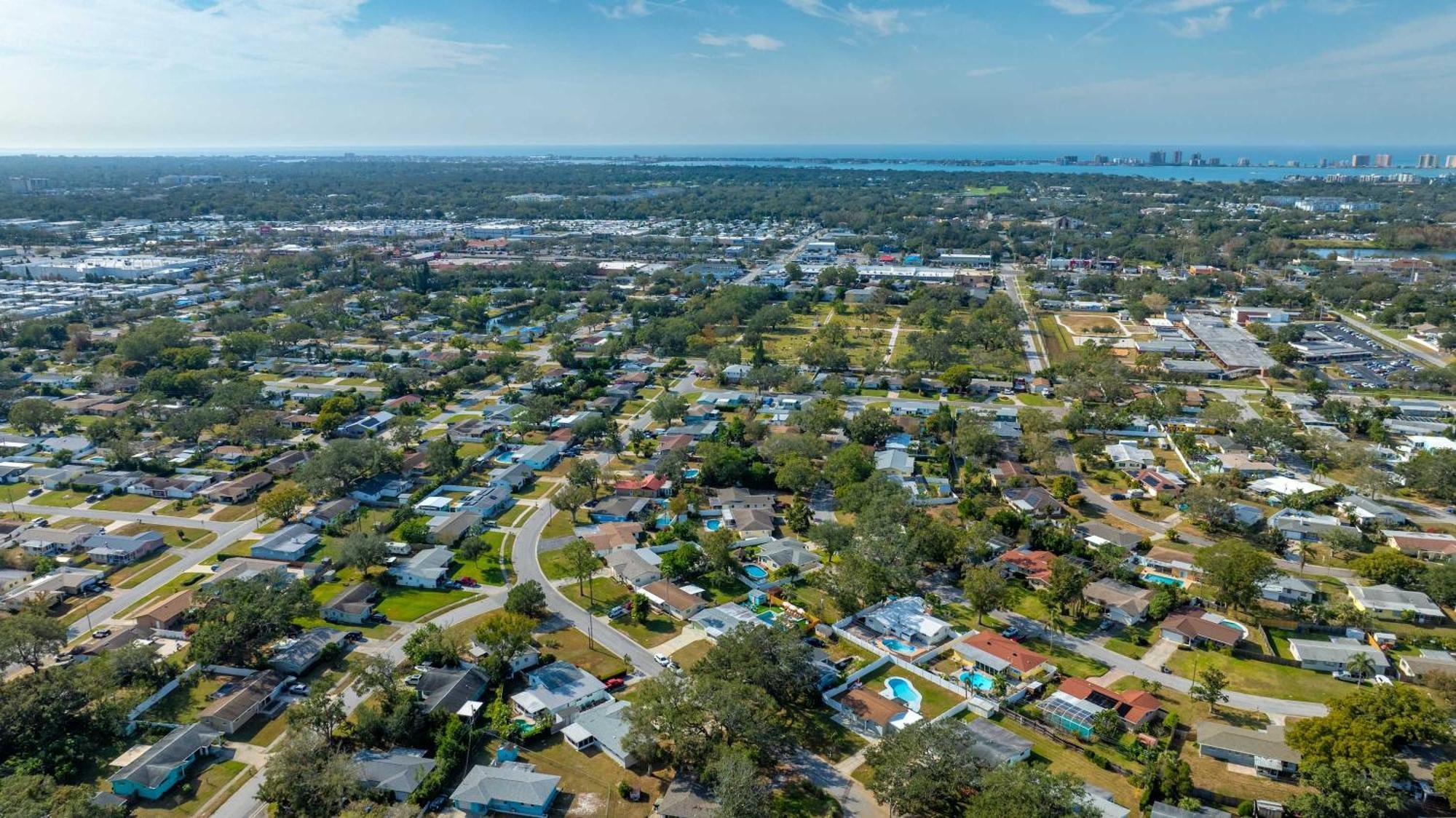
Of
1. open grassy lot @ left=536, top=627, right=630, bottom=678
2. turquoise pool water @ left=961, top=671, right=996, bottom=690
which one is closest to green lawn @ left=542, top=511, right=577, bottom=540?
open grassy lot @ left=536, top=627, right=630, bottom=678

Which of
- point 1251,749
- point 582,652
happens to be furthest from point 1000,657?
point 582,652

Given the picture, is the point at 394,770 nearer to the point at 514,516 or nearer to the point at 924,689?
the point at 924,689

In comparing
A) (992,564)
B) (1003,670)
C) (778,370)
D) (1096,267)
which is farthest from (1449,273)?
(1003,670)

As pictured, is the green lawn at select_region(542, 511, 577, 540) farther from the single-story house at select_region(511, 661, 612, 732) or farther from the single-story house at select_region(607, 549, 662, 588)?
the single-story house at select_region(511, 661, 612, 732)

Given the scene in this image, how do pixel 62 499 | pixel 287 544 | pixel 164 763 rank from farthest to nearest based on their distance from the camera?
pixel 62 499, pixel 287 544, pixel 164 763

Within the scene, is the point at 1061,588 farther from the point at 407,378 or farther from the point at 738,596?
the point at 407,378

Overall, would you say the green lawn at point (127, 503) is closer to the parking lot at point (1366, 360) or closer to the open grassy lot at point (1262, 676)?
the open grassy lot at point (1262, 676)
